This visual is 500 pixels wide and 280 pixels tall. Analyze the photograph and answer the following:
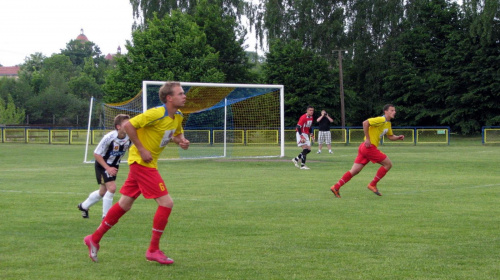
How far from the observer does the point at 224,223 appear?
29.6 ft

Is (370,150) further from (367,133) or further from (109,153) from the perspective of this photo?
(109,153)

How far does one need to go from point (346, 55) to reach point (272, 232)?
161ft

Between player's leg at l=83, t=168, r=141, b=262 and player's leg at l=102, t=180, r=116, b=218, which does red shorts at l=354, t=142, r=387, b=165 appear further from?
player's leg at l=83, t=168, r=141, b=262

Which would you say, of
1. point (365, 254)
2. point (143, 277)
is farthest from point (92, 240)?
point (365, 254)

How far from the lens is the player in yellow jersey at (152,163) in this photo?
6379 mm

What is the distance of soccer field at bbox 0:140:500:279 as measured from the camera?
20.0ft

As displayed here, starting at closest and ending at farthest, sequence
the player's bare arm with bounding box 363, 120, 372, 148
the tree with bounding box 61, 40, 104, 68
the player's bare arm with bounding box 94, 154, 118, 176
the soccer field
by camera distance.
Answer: the soccer field, the player's bare arm with bounding box 94, 154, 118, 176, the player's bare arm with bounding box 363, 120, 372, 148, the tree with bounding box 61, 40, 104, 68

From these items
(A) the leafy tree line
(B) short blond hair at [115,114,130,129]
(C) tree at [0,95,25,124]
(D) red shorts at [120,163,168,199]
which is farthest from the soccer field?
(C) tree at [0,95,25,124]

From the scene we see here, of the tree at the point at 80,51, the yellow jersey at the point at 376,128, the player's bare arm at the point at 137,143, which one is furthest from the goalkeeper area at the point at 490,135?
the tree at the point at 80,51

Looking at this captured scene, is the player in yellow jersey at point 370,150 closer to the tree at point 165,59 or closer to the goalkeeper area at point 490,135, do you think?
the goalkeeper area at point 490,135

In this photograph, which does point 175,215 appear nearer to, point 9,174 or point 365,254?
point 365,254

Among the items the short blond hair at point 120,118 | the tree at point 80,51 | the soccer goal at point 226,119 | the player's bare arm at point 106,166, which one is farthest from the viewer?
the tree at point 80,51

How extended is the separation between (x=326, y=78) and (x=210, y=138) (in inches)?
618

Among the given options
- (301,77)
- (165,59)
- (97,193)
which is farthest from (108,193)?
(301,77)
